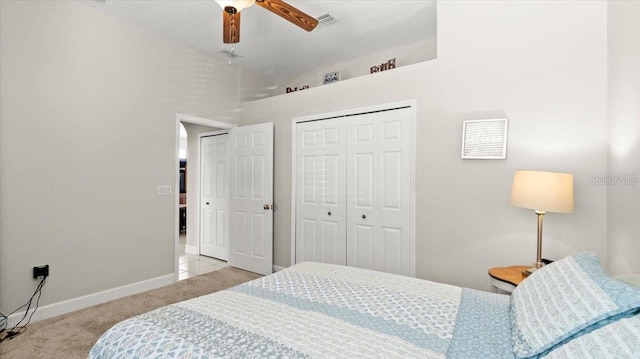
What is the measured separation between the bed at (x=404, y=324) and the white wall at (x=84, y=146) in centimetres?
213

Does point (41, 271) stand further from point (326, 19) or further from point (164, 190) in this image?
point (326, 19)

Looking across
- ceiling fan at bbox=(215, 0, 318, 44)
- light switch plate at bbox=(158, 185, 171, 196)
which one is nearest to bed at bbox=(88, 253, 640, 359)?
ceiling fan at bbox=(215, 0, 318, 44)

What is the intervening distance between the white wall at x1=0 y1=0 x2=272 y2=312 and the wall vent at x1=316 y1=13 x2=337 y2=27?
1.74 m

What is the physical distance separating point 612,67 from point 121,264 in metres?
4.52

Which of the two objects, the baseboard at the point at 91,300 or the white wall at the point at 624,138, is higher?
the white wall at the point at 624,138

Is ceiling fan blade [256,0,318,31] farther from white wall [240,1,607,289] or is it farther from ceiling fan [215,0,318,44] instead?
white wall [240,1,607,289]

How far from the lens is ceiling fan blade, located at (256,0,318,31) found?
224 cm

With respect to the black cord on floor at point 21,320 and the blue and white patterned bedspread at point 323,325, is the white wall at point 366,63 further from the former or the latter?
the black cord on floor at point 21,320

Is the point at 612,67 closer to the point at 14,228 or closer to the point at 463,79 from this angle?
the point at 463,79

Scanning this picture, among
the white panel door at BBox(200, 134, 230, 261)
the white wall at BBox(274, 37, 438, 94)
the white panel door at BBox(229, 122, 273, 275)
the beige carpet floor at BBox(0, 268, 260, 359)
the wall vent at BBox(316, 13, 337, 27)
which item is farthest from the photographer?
the white panel door at BBox(200, 134, 230, 261)

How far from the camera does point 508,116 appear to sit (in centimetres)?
252

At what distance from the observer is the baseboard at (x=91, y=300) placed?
2.63 meters

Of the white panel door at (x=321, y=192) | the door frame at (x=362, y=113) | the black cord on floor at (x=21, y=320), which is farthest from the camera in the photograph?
the white panel door at (x=321, y=192)

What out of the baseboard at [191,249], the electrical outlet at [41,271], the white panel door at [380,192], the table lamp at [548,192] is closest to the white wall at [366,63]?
the white panel door at [380,192]
